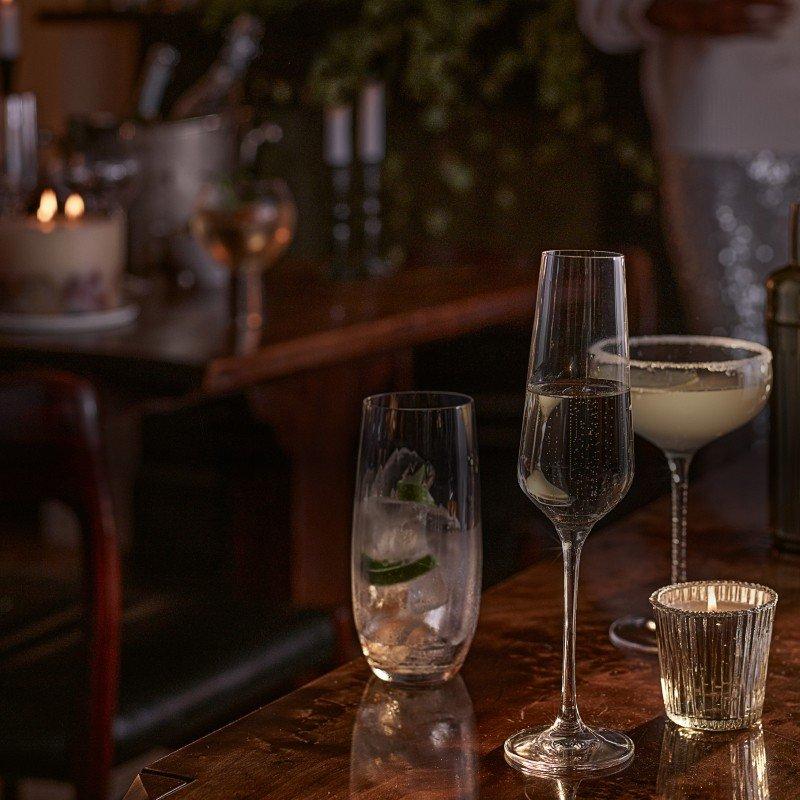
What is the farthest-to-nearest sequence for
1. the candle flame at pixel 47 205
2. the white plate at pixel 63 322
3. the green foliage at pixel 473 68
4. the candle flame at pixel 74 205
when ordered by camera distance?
the green foliage at pixel 473 68 < the candle flame at pixel 74 205 < the candle flame at pixel 47 205 < the white plate at pixel 63 322

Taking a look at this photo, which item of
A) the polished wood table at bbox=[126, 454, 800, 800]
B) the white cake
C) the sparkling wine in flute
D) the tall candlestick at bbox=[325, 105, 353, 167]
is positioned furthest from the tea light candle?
the sparkling wine in flute

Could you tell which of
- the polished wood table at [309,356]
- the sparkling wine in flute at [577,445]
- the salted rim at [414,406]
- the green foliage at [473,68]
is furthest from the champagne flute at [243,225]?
the sparkling wine in flute at [577,445]

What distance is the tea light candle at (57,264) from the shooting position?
79.7 inches

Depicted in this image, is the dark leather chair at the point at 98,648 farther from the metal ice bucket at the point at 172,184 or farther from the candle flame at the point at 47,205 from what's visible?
the metal ice bucket at the point at 172,184

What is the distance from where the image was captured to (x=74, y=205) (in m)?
2.32

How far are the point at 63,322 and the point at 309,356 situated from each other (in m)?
0.38

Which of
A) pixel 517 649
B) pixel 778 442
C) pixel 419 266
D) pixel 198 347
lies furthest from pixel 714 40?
pixel 517 649

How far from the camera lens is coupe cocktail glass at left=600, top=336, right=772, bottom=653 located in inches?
35.9

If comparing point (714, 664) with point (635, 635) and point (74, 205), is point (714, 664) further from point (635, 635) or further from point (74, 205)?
point (74, 205)

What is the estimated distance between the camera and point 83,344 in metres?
1.92

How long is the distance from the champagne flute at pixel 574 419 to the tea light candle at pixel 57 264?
56.9 inches

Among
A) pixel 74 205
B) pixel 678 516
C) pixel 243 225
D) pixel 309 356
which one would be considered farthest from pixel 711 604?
pixel 74 205

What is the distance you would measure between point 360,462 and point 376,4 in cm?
287

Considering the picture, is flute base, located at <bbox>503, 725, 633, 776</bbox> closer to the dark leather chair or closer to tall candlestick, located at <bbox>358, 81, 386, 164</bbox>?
the dark leather chair
